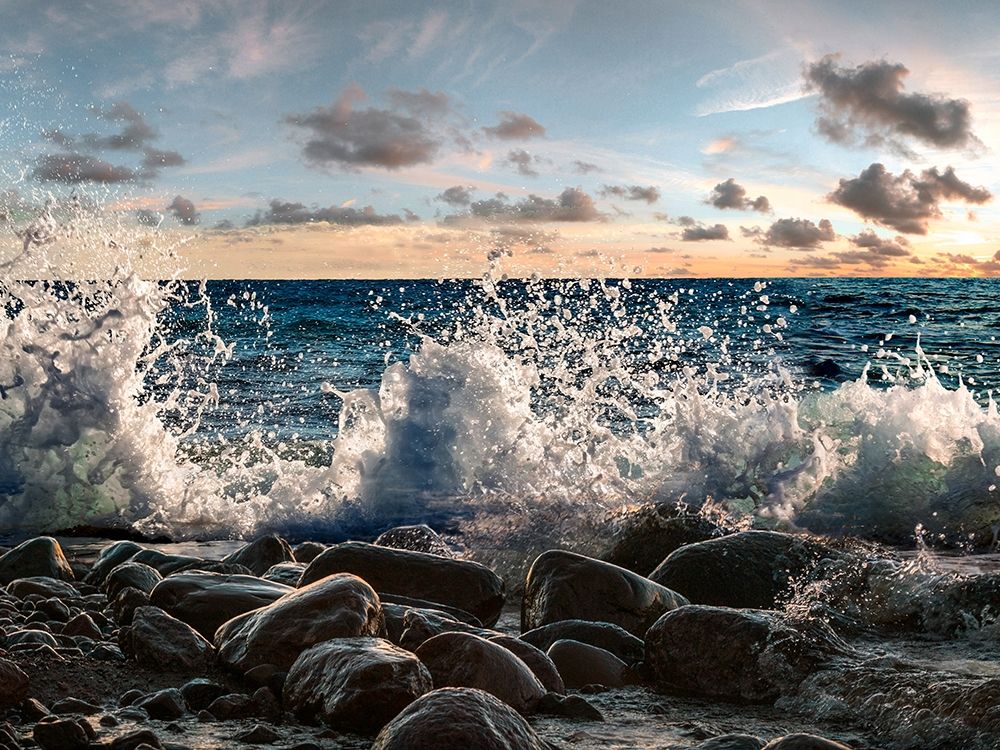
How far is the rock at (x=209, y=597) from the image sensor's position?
3994 mm

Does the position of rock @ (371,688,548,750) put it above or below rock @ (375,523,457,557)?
above

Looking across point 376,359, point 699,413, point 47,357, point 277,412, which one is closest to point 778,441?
point 699,413

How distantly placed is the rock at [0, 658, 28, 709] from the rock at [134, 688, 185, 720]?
343 millimetres

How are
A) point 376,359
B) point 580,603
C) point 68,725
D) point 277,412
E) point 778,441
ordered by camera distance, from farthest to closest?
point 376,359, point 277,412, point 778,441, point 580,603, point 68,725

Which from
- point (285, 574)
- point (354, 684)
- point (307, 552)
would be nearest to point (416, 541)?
point (307, 552)

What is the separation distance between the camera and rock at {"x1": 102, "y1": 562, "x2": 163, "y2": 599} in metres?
4.59

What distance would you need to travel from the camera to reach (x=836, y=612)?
462cm

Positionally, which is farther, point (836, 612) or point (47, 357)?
point (47, 357)

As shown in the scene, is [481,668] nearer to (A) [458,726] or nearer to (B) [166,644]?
(A) [458,726]

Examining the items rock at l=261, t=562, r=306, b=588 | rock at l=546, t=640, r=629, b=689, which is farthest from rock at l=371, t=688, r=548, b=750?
rock at l=261, t=562, r=306, b=588

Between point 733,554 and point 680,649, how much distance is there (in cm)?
137

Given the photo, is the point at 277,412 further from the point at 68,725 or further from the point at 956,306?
the point at 956,306

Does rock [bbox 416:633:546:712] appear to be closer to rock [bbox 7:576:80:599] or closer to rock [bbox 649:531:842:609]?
rock [bbox 649:531:842:609]

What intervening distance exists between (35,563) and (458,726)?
373 centimetres
